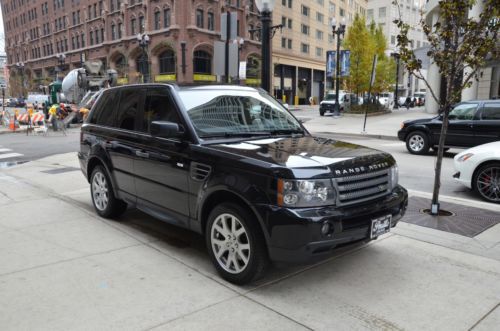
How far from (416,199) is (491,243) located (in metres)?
2.03

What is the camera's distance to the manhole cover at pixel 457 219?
5416mm

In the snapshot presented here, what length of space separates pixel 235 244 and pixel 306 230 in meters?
0.77

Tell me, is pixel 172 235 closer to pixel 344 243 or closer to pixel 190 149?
pixel 190 149

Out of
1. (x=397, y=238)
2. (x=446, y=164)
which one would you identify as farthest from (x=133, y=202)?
(x=446, y=164)

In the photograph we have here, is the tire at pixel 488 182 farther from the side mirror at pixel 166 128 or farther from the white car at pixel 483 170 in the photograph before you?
the side mirror at pixel 166 128

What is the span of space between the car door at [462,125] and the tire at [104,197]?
362 inches

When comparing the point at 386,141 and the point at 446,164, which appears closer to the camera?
the point at 446,164

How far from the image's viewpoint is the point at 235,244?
151 inches

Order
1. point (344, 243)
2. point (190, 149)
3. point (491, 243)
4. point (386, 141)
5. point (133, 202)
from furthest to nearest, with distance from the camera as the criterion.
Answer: point (386, 141)
point (133, 202)
point (491, 243)
point (190, 149)
point (344, 243)

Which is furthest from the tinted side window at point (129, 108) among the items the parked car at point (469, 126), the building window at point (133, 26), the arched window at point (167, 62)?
the building window at point (133, 26)

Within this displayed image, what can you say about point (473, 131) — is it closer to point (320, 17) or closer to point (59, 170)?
point (59, 170)

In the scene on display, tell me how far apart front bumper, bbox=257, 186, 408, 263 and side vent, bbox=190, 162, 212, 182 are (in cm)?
79

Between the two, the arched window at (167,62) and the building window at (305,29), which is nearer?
the arched window at (167,62)

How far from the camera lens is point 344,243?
363cm
